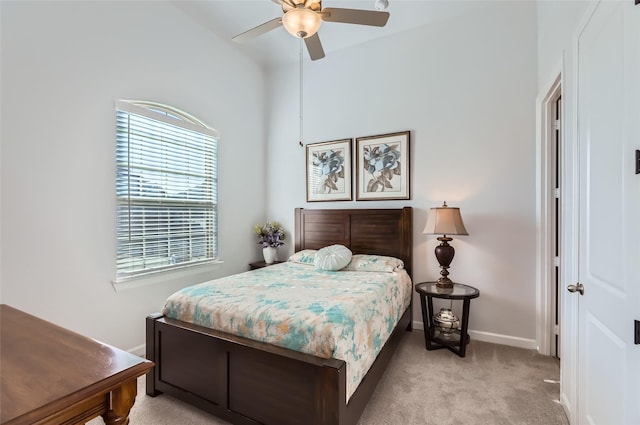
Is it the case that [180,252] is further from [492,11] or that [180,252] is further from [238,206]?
[492,11]

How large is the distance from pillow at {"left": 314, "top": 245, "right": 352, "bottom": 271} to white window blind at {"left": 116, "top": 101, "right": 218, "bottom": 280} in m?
1.35

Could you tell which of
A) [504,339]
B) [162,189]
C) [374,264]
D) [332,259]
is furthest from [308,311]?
[504,339]

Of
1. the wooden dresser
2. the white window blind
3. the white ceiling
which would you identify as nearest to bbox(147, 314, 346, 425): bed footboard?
the wooden dresser

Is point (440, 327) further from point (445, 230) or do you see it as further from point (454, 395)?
point (445, 230)

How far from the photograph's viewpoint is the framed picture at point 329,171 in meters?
3.77

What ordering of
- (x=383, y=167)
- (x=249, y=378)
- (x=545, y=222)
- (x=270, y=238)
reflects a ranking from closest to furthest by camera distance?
(x=249, y=378) → (x=545, y=222) → (x=383, y=167) → (x=270, y=238)

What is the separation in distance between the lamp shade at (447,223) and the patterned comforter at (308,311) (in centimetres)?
66

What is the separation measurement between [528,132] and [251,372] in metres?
3.21

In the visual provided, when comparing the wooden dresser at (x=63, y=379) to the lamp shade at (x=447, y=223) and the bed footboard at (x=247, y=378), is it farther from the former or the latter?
the lamp shade at (x=447, y=223)

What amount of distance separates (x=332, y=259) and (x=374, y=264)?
454mm

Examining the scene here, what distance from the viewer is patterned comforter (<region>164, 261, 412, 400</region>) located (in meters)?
1.63

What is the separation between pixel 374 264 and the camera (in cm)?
313

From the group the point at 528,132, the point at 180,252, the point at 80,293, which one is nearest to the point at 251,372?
the point at 80,293

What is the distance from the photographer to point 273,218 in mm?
4328
